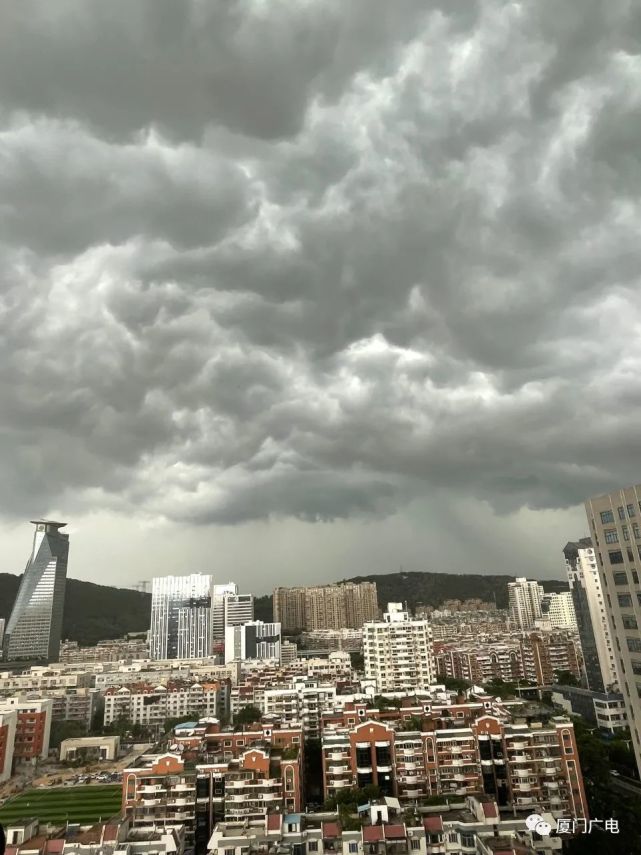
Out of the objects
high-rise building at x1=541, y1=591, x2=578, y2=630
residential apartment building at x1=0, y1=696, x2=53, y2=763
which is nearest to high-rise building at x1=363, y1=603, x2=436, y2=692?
residential apartment building at x1=0, y1=696, x2=53, y2=763

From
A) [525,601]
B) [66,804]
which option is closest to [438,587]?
[525,601]

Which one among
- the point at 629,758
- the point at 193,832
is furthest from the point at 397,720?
the point at 629,758

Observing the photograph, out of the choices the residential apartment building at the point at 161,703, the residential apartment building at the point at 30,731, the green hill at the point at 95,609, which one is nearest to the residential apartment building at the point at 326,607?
the green hill at the point at 95,609

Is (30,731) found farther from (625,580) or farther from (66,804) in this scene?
(625,580)

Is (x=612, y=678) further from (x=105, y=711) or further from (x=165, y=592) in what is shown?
(x=165, y=592)

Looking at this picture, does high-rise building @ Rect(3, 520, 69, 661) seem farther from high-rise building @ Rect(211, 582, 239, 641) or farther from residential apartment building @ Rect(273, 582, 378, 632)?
residential apartment building @ Rect(273, 582, 378, 632)

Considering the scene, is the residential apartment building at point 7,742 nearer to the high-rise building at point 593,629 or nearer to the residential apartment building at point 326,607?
the high-rise building at point 593,629
